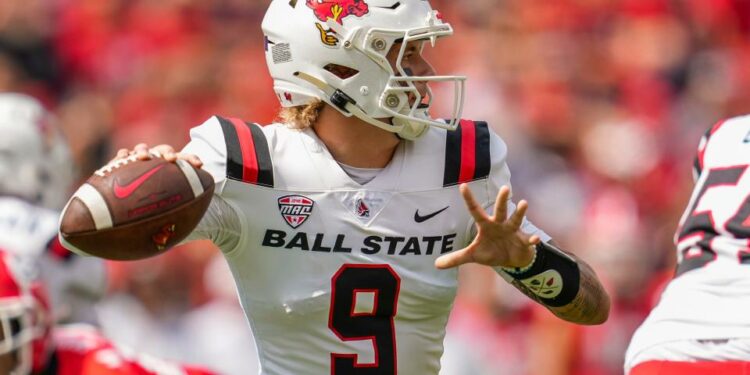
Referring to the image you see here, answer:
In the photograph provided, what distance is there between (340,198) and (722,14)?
7440mm

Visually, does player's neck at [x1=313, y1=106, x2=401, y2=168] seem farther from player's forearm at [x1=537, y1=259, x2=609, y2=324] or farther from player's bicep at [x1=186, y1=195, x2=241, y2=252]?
player's forearm at [x1=537, y1=259, x2=609, y2=324]

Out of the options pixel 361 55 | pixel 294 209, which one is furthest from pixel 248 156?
pixel 361 55

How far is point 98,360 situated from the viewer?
523cm

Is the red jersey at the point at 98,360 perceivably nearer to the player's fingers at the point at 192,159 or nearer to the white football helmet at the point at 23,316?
the white football helmet at the point at 23,316

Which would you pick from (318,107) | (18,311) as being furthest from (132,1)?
(318,107)

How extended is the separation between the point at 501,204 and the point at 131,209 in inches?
36.6

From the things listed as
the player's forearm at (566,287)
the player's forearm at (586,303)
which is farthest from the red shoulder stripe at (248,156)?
the player's forearm at (586,303)

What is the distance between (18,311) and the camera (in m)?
4.98

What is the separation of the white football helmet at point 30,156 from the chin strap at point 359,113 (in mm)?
2109

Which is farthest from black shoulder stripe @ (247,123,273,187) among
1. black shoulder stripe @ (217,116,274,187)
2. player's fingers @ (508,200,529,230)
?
player's fingers @ (508,200,529,230)

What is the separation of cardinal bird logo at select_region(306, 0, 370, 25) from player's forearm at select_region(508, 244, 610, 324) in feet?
2.80

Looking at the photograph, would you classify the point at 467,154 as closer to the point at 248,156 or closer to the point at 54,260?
the point at 248,156

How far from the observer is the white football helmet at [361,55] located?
410 cm

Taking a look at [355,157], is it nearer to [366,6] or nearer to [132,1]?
[366,6]
